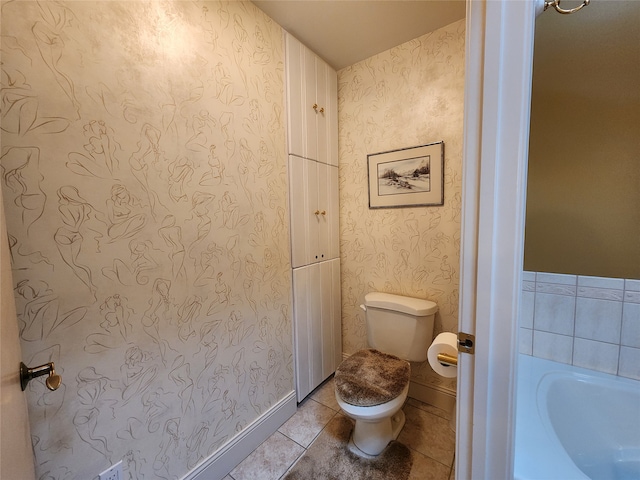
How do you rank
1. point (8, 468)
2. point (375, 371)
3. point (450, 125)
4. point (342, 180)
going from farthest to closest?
point (342, 180) → point (450, 125) → point (375, 371) → point (8, 468)

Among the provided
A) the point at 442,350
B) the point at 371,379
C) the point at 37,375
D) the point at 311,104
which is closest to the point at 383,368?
the point at 371,379

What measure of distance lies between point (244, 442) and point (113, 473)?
0.61 meters

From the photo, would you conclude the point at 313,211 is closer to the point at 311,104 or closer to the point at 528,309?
the point at 311,104

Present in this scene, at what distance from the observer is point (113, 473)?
2.88ft

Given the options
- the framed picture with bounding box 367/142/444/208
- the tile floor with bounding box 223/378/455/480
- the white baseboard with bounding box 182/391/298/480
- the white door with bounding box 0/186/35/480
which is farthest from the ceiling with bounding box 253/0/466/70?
the tile floor with bounding box 223/378/455/480

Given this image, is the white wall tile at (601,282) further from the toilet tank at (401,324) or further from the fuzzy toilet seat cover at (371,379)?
the fuzzy toilet seat cover at (371,379)

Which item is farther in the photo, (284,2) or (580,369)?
(284,2)

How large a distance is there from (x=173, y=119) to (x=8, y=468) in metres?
1.09

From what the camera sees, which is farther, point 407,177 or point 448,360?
point 407,177

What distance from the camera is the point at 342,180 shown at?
6.51 feet

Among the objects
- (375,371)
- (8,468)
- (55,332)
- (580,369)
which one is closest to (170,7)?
(55,332)

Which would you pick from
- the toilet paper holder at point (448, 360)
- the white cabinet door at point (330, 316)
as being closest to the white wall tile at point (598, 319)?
the toilet paper holder at point (448, 360)

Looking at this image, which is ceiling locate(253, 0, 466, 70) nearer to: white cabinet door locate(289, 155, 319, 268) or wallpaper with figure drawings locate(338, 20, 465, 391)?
wallpaper with figure drawings locate(338, 20, 465, 391)

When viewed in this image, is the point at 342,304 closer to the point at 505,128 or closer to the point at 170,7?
the point at 505,128
